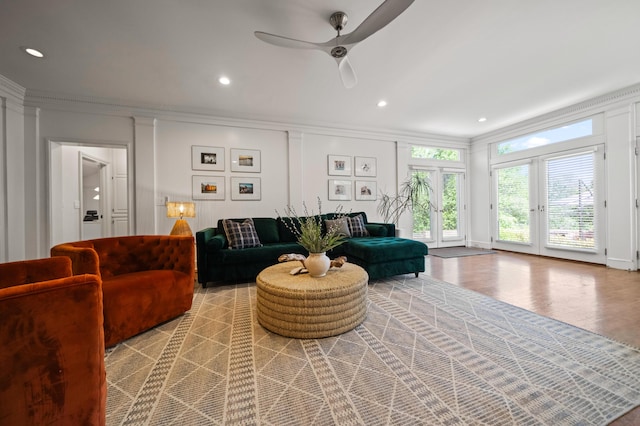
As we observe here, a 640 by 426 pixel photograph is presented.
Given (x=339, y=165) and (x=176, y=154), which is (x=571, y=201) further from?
(x=176, y=154)

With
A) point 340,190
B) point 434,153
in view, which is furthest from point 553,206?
point 340,190

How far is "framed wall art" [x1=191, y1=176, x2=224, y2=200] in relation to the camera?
4332 millimetres

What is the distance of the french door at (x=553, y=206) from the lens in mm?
4246

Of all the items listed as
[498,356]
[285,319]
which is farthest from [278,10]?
[498,356]

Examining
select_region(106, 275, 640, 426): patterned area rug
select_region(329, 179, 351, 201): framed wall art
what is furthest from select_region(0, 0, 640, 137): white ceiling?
select_region(106, 275, 640, 426): patterned area rug

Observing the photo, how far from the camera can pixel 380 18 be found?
1.80 metres

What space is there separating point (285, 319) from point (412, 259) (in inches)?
85.1

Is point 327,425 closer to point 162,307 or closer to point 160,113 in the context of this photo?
point 162,307

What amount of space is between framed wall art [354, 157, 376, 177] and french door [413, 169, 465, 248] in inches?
45.3

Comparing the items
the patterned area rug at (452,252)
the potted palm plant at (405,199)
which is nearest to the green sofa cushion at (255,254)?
the potted palm plant at (405,199)

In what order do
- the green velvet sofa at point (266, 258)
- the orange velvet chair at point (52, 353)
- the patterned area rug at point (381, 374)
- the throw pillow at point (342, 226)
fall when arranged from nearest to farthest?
the orange velvet chair at point (52, 353) → the patterned area rug at point (381, 374) → the green velvet sofa at point (266, 258) → the throw pillow at point (342, 226)

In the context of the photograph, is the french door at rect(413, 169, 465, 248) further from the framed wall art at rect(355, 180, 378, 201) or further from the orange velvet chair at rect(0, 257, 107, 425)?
the orange velvet chair at rect(0, 257, 107, 425)

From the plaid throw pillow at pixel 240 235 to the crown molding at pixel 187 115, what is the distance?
6.28 feet

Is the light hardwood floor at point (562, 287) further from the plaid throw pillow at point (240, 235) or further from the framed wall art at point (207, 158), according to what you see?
the framed wall art at point (207, 158)
